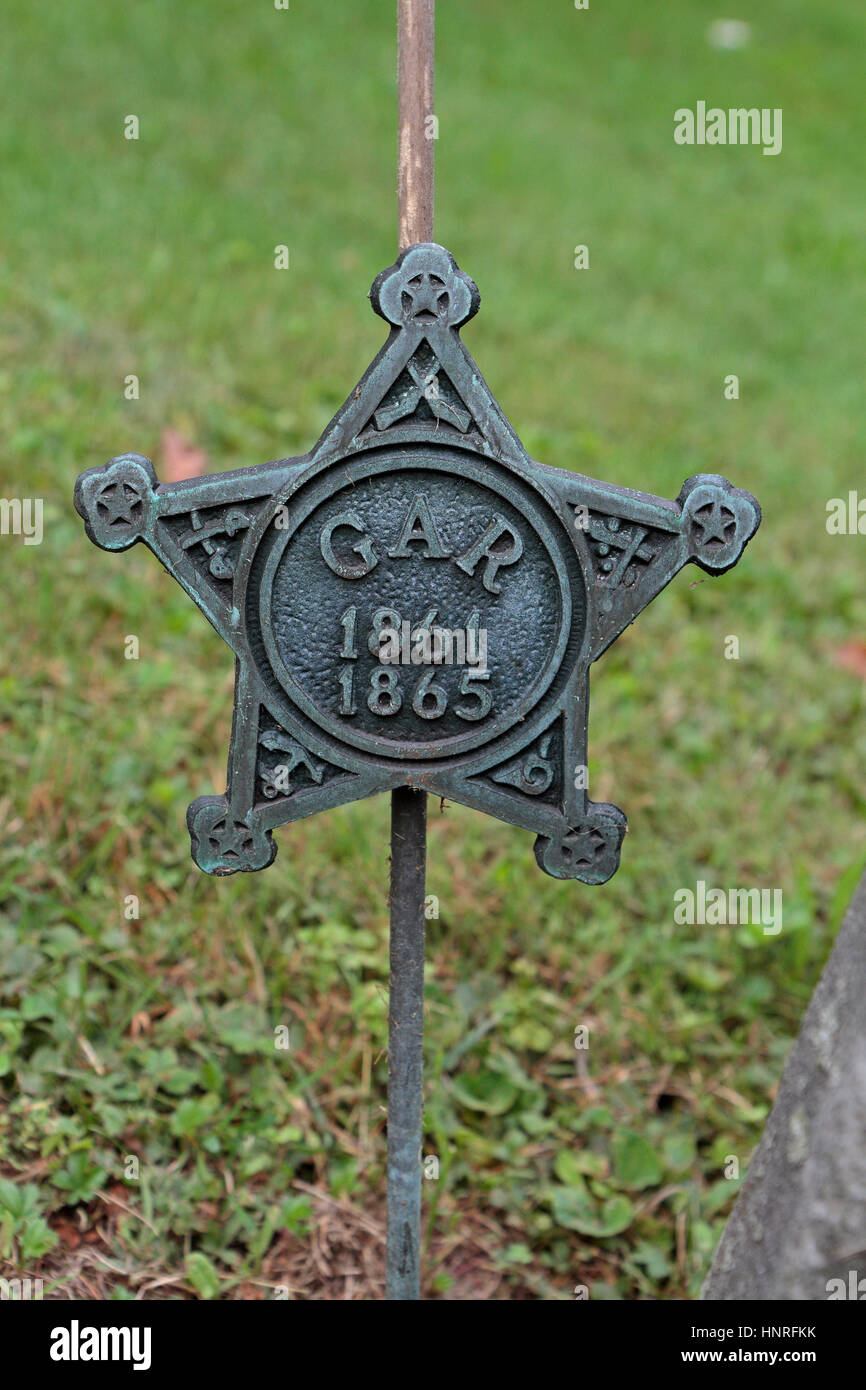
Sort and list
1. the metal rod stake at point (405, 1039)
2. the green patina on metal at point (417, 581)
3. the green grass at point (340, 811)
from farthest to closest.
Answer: the green grass at point (340, 811) → the metal rod stake at point (405, 1039) → the green patina on metal at point (417, 581)

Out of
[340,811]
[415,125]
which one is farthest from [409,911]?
[340,811]

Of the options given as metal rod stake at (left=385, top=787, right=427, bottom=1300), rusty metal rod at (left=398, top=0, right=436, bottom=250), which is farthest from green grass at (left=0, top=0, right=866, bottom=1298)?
rusty metal rod at (left=398, top=0, right=436, bottom=250)

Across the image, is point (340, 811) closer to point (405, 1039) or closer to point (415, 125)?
point (405, 1039)

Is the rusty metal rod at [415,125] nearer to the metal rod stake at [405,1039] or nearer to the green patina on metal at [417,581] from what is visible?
the green patina on metal at [417,581]

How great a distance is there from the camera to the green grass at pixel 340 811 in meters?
2.29

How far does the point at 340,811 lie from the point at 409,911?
1180mm

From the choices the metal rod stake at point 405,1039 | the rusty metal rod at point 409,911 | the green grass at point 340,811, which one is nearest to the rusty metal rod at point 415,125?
the rusty metal rod at point 409,911

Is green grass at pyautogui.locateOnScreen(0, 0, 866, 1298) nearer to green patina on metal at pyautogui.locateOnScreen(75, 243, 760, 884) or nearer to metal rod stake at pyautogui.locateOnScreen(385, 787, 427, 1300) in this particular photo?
metal rod stake at pyautogui.locateOnScreen(385, 787, 427, 1300)

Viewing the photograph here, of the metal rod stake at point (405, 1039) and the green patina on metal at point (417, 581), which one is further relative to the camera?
the metal rod stake at point (405, 1039)

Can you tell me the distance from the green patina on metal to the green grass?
750mm

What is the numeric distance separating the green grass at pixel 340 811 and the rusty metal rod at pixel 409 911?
375mm

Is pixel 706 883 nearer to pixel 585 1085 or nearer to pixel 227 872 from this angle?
pixel 585 1085

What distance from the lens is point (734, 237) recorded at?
7156 mm

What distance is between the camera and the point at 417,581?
166 centimetres
